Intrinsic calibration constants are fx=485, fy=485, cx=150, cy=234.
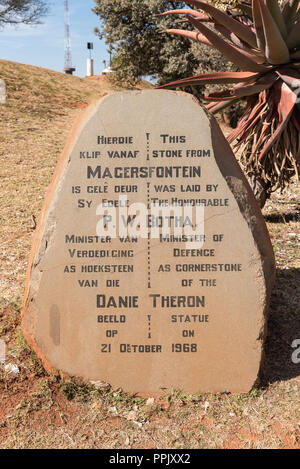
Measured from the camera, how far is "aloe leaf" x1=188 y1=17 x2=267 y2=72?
400 centimetres

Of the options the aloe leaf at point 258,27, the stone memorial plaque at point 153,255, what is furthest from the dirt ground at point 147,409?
the aloe leaf at point 258,27

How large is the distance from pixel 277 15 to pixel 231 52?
1.86 ft

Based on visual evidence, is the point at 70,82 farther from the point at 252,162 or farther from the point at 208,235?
the point at 208,235

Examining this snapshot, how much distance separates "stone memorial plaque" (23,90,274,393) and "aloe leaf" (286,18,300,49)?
1.81 metres

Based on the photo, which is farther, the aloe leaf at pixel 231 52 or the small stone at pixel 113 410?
the aloe leaf at pixel 231 52

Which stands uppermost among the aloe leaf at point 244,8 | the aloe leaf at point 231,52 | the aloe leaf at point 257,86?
the aloe leaf at point 244,8

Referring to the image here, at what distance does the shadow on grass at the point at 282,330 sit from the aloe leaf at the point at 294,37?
6.87 feet

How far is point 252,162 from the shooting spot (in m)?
4.77

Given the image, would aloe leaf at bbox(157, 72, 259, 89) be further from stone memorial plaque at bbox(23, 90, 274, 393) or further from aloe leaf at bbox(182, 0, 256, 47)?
stone memorial plaque at bbox(23, 90, 274, 393)

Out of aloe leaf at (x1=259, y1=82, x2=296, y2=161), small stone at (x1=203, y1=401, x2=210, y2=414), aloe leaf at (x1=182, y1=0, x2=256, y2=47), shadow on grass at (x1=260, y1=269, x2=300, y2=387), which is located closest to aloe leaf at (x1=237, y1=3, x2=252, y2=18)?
aloe leaf at (x1=182, y1=0, x2=256, y2=47)

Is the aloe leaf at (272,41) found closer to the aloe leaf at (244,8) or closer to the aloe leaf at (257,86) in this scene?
the aloe leaf at (257,86)

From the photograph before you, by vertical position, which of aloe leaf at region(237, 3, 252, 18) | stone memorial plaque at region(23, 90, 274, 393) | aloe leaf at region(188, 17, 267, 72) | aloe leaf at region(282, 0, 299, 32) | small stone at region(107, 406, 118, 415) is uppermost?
aloe leaf at region(237, 3, 252, 18)

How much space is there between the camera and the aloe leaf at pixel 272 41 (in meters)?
3.86

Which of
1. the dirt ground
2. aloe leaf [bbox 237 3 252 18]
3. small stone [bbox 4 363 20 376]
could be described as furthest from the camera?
aloe leaf [bbox 237 3 252 18]
